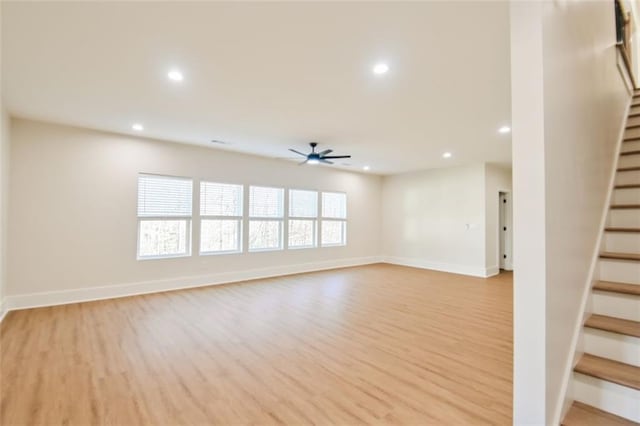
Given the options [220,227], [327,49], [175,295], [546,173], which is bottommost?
[175,295]

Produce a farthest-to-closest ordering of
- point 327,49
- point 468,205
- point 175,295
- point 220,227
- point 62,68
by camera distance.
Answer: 1. point 468,205
2. point 220,227
3. point 175,295
4. point 62,68
5. point 327,49

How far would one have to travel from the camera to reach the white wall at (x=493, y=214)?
7.06 meters

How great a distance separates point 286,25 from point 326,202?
608cm

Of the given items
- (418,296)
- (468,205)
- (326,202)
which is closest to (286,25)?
(418,296)

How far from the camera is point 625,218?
7.94 ft

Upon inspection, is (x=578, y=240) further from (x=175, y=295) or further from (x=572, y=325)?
(x=175, y=295)

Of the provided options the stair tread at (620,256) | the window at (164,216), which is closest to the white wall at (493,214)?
the stair tread at (620,256)

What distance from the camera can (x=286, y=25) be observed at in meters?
2.19

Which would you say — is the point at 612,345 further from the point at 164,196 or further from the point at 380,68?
the point at 164,196

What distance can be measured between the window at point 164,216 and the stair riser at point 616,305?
581 cm

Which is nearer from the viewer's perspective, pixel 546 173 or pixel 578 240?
pixel 546 173

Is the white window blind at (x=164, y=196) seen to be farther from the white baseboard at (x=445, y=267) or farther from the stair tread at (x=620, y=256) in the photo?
the white baseboard at (x=445, y=267)

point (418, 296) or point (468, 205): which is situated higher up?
point (468, 205)

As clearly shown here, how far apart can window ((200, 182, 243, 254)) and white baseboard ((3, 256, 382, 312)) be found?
1.84 feet
